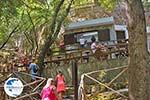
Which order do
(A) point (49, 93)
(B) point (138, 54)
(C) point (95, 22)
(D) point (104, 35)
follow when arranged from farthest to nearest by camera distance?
(D) point (104, 35), (C) point (95, 22), (B) point (138, 54), (A) point (49, 93)

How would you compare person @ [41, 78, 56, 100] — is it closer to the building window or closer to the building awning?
the building window

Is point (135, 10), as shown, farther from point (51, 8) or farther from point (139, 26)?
point (51, 8)

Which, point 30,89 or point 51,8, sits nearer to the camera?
point 30,89

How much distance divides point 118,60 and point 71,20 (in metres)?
14.0

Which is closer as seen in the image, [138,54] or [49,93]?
[49,93]

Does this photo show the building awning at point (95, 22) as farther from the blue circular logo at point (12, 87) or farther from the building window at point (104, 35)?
the blue circular logo at point (12, 87)

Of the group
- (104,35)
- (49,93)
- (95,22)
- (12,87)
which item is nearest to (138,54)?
(49,93)

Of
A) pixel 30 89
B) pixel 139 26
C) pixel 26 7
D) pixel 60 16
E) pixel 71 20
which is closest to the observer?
pixel 139 26

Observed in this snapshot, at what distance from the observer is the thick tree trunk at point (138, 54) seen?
1183cm

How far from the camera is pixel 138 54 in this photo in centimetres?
1184

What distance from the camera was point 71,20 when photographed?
3528cm

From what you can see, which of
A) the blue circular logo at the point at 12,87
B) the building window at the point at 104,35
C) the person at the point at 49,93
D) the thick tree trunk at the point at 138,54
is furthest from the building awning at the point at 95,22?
the person at the point at 49,93

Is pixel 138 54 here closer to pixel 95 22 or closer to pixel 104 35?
pixel 95 22

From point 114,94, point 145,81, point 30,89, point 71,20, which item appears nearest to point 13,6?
point 30,89
